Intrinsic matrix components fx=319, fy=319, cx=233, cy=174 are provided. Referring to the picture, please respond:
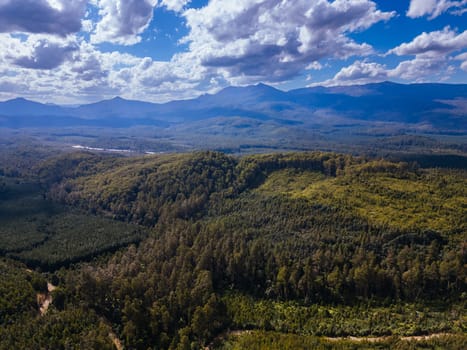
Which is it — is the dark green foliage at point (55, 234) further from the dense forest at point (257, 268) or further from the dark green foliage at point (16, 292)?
the dark green foliage at point (16, 292)

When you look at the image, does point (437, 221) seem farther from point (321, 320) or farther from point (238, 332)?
point (238, 332)

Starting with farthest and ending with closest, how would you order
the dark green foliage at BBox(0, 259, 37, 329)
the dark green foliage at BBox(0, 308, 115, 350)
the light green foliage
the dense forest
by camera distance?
the light green foliage < the dark green foliage at BBox(0, 259, 37, 329) < the dense forest < the dark green foliage at BBox(0, 308, 115, 350)

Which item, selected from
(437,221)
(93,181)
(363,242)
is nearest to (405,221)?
(437,221)

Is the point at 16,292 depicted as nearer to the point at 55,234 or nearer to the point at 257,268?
the point at 55,234

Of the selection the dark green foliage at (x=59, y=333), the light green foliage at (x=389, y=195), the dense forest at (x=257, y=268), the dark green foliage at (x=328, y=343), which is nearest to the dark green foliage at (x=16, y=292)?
the dense forest at (x=257, y=268)

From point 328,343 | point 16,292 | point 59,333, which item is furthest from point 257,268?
point 16,292

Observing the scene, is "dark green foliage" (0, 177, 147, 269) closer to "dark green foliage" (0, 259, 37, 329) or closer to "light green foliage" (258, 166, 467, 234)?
"dark green foliage" (0, 259, 37, 329)

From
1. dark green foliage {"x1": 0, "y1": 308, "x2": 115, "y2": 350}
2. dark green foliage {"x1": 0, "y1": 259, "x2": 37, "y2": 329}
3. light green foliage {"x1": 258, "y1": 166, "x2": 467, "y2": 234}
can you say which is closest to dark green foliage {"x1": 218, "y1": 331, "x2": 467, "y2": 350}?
dark green foliage {"x1": 0, "y1": 308, "x2": 115, "y2": 350}

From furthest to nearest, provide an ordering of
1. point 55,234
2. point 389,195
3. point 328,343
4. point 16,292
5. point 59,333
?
point 55,234, point 389,195, point 16,292, point 59,333, point 328,343
